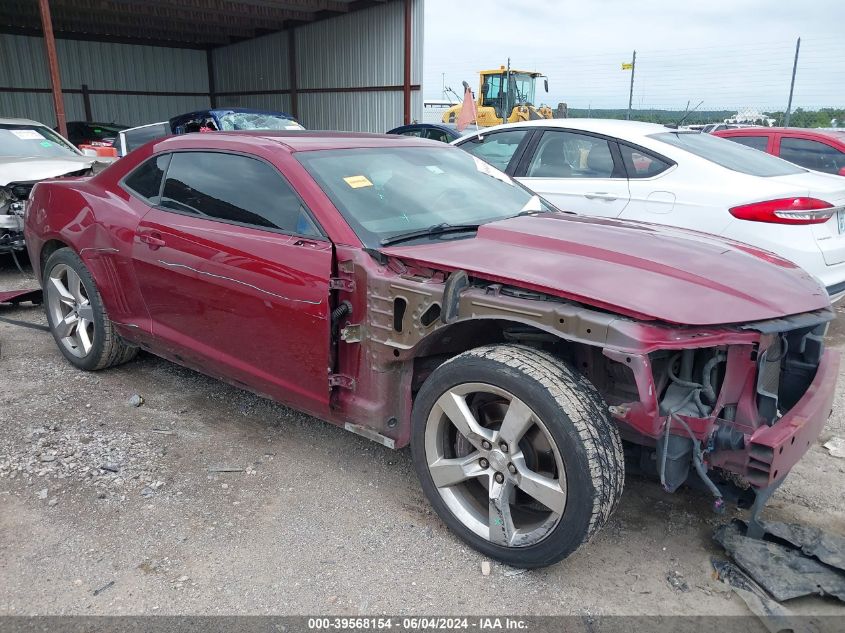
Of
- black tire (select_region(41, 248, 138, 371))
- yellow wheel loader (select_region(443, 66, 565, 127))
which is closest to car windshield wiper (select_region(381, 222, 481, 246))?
black tire (select_region(41, 248, 138, 371))

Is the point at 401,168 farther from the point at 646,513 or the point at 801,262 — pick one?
the point at 801,262

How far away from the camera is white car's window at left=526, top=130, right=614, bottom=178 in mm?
5289

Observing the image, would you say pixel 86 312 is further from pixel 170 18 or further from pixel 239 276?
pixel 170 18

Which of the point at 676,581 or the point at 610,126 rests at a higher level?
the point at 610,126

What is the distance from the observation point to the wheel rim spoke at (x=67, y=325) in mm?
4363

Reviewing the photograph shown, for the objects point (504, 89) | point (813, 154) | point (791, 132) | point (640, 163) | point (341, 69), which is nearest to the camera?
point (640, 163)

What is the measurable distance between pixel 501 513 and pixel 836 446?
2155 mm

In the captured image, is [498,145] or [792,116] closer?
[498,145]

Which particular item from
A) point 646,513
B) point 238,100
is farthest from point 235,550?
point 238,100

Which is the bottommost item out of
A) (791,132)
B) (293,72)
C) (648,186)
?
(648,186)

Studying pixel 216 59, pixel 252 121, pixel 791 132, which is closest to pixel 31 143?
pixel 252 121

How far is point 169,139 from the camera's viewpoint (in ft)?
12.8

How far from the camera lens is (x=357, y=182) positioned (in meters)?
3.15

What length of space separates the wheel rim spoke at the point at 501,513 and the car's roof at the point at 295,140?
6.04 feet
